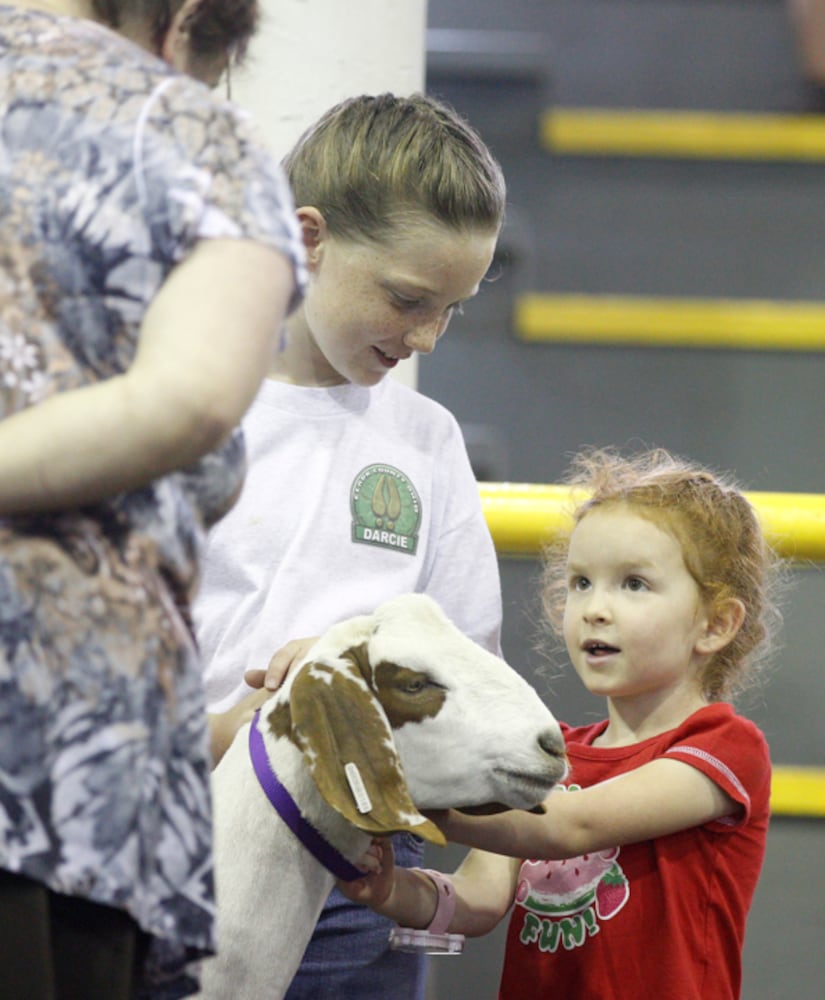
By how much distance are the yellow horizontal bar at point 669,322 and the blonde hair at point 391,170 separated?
4.48ft

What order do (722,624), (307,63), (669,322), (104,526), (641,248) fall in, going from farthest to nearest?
(641,248)
(669,322)
(307,63)
(722,624)
(104,526)

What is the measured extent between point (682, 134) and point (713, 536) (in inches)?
66.8

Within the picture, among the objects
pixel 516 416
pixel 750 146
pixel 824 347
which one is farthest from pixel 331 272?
pixel 750 146

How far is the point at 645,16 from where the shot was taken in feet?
10.6

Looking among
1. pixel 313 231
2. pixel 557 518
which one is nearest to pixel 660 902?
pixel 557 518

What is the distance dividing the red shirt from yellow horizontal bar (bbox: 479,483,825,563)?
36cm

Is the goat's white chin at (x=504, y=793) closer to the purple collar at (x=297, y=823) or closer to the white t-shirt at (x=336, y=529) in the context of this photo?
the purple collar at (x=297, y=823)

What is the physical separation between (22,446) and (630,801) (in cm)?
89

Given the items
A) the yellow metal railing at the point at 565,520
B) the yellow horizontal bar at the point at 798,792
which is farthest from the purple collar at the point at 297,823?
the yellow horizontal bar at the point at 798,792

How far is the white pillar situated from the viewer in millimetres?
2162

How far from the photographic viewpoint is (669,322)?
3.01m

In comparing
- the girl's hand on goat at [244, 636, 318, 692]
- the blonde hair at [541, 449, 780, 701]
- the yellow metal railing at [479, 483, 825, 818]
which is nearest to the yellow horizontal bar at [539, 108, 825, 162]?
the yellow metal railing at [479, 483, 825, 818]

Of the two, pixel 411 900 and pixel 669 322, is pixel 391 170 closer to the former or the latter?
pixel 411 900

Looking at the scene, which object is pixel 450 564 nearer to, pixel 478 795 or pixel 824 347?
pixel 478 795
